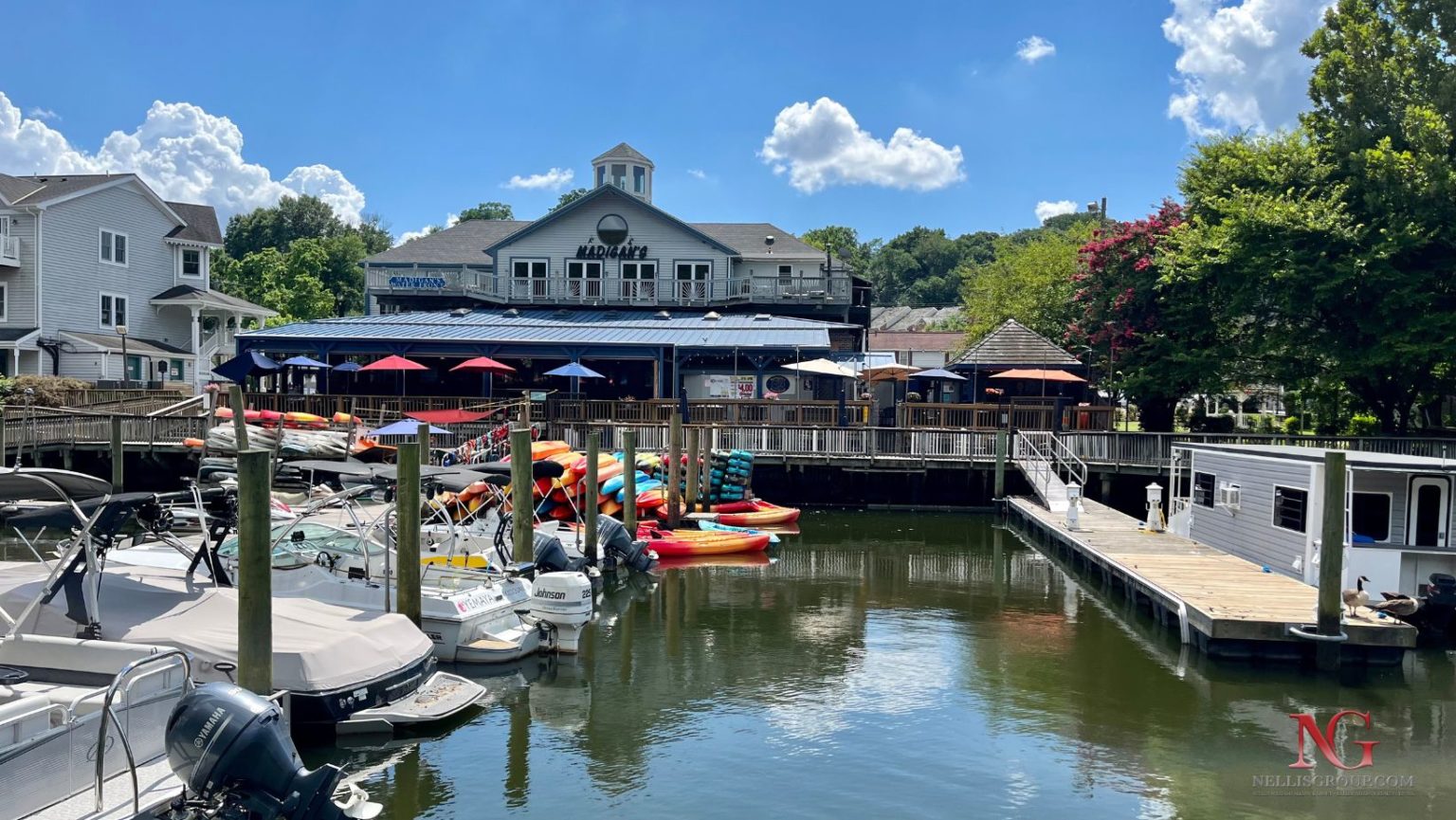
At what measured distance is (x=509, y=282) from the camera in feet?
162

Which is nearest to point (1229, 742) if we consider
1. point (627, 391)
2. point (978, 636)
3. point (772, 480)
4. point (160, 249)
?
point (978, 636)

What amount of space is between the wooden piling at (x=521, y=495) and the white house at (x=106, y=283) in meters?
30.2

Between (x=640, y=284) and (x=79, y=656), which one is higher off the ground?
(x=640, y=284)

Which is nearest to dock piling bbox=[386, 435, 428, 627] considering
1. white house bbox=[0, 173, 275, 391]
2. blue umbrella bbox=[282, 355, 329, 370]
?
blue umbrella bbox=[282, 355, 329, 370]

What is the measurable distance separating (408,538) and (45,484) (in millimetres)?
4460

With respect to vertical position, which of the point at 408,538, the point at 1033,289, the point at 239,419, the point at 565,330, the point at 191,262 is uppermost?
the point at 1033,289

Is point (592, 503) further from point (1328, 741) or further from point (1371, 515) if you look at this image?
point (1371, 515)

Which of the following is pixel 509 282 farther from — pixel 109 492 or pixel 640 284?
pixel 109 492

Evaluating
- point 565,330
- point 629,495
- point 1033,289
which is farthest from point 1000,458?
point 1033,289

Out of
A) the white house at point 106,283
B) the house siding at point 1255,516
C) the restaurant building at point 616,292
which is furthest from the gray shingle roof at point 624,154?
the house siding at point 1255,516

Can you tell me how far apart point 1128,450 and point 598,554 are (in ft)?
53.9

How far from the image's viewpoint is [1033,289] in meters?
57.8

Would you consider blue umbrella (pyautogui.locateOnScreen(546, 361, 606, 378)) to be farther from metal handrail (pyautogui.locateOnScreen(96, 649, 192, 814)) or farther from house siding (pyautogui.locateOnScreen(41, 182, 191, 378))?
metal handrail (pyautogui.locateOnScreen(96, 649, 192, 814))

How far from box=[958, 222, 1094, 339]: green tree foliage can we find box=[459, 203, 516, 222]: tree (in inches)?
2313
